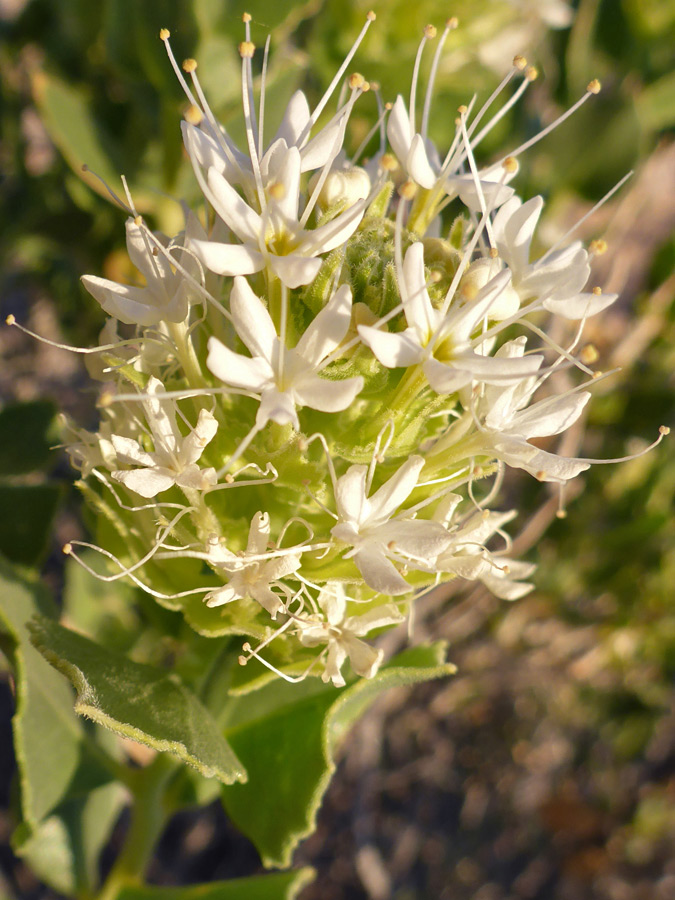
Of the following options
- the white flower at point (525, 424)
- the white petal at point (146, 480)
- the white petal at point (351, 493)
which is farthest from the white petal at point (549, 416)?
the white petal at point (146, 480)

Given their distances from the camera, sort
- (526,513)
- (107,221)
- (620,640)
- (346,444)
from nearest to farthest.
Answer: (346,444)
(107,221)
(526,513)
(620,640)

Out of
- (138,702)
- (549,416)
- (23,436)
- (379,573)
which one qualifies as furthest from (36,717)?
(549,416)

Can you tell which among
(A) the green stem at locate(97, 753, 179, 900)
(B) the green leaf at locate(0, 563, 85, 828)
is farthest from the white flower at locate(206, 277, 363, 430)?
(A) the green stem at locate(97, 753, 179, 900)

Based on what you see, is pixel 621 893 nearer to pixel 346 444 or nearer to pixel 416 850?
pixel 416 850

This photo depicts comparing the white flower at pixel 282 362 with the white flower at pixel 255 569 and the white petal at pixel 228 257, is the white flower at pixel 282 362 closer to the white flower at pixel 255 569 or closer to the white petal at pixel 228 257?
the white petal at pixel 228 257

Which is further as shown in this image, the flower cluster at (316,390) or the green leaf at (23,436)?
the green leaf at (23,436)

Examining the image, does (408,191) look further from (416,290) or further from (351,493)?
(351,493)

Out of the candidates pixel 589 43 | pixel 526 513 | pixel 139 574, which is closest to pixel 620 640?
pixel 526 513
